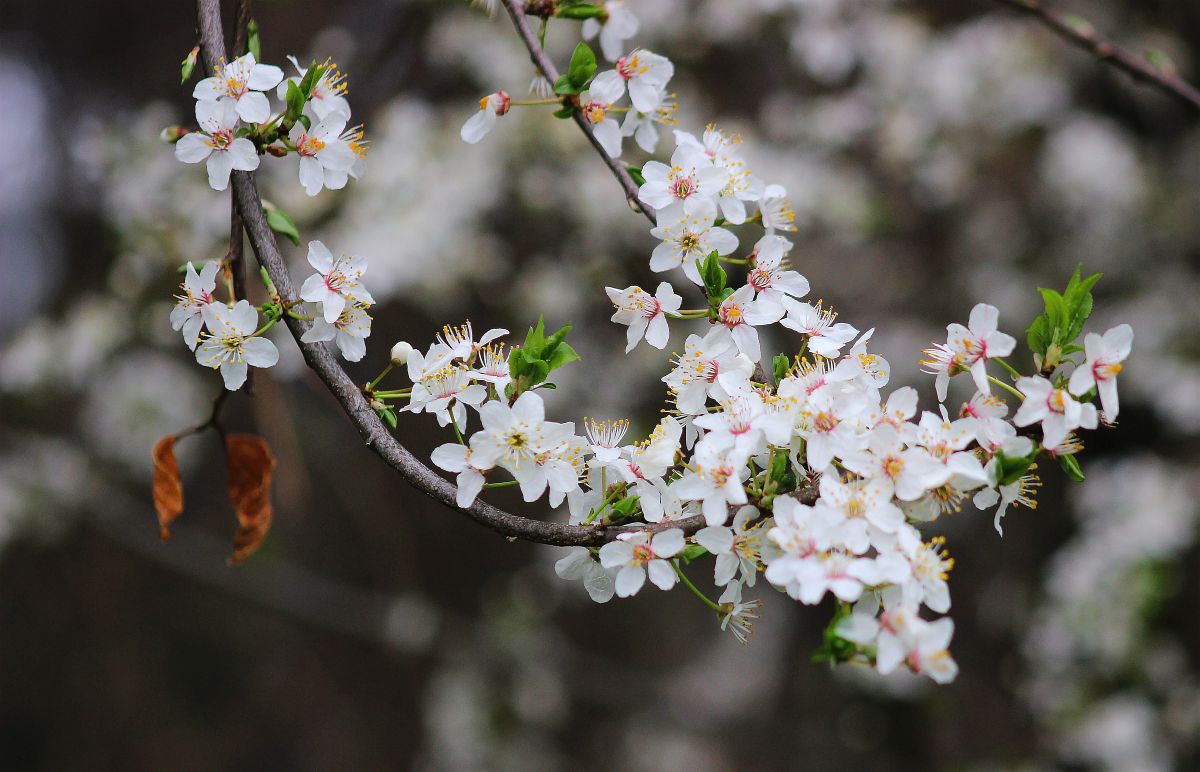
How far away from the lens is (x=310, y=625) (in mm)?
5188

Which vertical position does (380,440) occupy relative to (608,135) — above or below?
below

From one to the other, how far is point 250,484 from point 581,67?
2.23ft

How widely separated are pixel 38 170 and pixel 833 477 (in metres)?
4.72

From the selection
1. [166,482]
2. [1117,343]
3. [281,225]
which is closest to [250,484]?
[166,482]

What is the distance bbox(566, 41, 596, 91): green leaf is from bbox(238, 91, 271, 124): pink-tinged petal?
0.34 m

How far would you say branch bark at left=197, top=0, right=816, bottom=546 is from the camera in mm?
818

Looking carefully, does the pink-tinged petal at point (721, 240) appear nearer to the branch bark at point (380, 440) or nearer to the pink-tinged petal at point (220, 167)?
the branch bark at point (380, 440)

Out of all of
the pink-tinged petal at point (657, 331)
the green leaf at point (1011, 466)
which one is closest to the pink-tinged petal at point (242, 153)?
the pink-tinged petal at point (657, 331)

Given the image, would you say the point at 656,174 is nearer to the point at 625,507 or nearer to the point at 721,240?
the point at 721,240

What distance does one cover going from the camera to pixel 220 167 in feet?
3.10

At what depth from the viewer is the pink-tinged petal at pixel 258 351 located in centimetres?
94

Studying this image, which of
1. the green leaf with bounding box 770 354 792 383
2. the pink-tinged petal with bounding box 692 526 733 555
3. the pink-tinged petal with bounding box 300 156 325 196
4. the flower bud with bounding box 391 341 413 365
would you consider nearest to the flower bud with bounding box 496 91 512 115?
the pink-tinged petal with bounding box 300 156 325 196

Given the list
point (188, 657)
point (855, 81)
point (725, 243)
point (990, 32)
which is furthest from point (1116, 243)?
point (188, 657)


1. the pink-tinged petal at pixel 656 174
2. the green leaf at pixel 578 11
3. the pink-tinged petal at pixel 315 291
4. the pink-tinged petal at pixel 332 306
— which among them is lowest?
the pink-tinged petal at pixel 332 306
